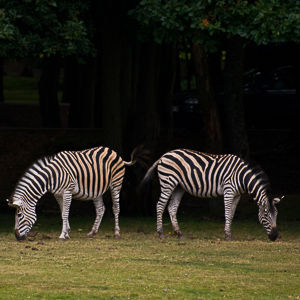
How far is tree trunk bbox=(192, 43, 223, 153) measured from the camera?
17516 mm

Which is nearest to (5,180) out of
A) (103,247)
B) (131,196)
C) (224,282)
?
(131,196)

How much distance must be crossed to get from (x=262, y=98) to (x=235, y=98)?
677 cm

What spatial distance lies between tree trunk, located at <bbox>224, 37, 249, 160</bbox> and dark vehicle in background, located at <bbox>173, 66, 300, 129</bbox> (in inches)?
248

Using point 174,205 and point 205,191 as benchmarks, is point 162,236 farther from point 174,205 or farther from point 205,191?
point 205,191

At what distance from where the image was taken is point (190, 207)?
2016 centimetres

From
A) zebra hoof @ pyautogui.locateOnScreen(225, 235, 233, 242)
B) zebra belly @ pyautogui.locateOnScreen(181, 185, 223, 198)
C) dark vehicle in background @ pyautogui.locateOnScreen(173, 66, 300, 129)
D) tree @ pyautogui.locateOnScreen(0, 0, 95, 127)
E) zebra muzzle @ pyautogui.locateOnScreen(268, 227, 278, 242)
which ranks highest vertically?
tree @ pyautogui.locateOnScreen(0, 0, 95, 127)

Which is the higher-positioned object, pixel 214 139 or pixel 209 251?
pixel 214 139

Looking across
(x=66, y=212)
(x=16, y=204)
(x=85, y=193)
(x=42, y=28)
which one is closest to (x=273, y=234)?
(x=85, y=193)

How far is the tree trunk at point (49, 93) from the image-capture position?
2570cm

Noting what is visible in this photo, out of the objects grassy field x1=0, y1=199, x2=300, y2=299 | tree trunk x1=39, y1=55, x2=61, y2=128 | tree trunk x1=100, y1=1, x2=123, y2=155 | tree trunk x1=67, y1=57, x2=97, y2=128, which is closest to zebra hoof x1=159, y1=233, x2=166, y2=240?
grassy field x1=0, y1=199, x2=300, y2=299

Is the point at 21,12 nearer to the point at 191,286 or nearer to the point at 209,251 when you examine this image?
the point at 209,251

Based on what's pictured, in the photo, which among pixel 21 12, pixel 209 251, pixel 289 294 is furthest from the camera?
pixel 21 12

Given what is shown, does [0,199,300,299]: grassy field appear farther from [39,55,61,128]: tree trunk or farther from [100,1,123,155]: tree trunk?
[39,55,61,128]: tree trunk

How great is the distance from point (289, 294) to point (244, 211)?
376 inches
